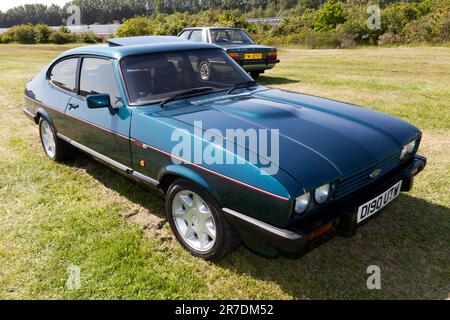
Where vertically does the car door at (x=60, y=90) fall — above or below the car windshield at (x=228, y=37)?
below

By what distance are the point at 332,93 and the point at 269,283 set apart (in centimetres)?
708

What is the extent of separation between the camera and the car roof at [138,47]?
135 inches

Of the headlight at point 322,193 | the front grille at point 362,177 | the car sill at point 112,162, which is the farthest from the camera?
the car sill at point 112,162

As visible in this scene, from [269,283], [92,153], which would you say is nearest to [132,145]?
[92,153]

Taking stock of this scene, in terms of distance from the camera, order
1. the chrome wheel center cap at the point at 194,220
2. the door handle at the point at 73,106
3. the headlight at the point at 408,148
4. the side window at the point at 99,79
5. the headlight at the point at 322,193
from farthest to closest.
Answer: the door handle at the point at 73,106 → the side window at the point at 99,79 → the headlight at the point at 408,148 → the chrome wheel center cap at the point at 194,220 → the headlight at the point at 322,193

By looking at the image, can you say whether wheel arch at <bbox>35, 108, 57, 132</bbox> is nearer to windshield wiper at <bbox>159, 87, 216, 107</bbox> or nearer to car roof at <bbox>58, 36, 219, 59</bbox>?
car roof at <bbox>58, 36, 219, 59</bbox>

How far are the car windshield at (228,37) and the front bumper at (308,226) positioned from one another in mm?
8461

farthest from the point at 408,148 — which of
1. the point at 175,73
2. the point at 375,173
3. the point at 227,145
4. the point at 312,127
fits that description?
the point at 175,73

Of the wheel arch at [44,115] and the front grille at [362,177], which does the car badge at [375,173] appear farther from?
the wheel arch at [44,115]

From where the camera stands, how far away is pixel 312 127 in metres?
2.70

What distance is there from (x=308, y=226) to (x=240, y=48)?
26.8 feet

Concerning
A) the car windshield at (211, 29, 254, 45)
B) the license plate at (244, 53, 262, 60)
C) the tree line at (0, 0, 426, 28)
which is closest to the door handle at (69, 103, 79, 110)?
the license plate at (244, 53, 262, 60)

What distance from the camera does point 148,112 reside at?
298cm

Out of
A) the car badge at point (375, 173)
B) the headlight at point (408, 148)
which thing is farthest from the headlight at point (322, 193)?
the headlight at point (408, 148)
